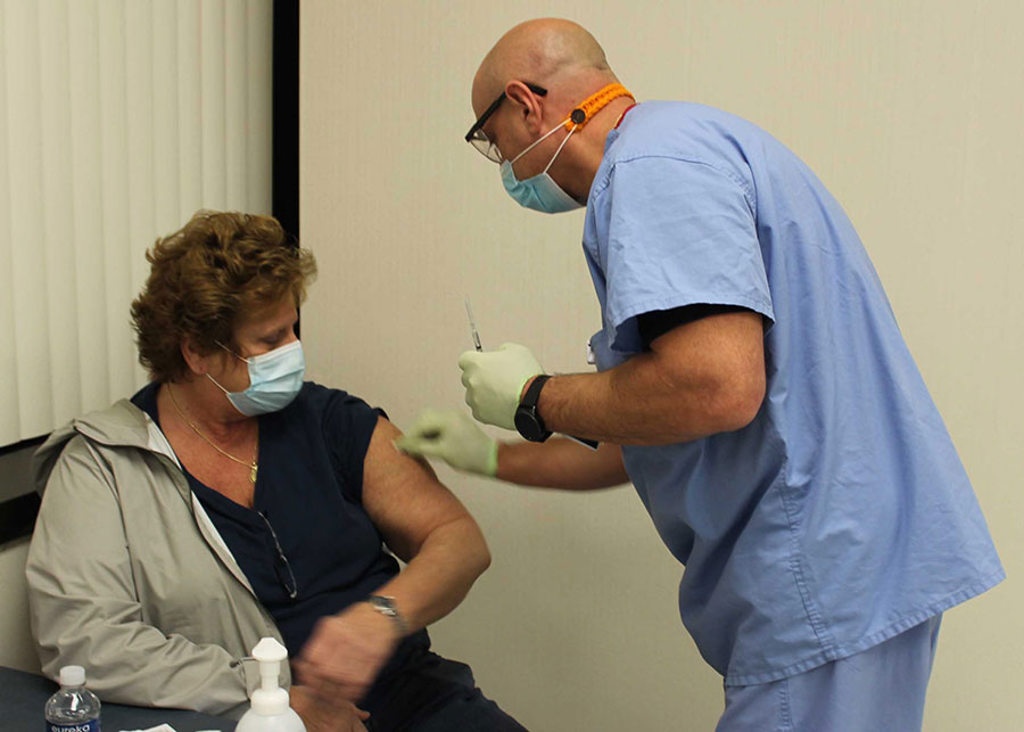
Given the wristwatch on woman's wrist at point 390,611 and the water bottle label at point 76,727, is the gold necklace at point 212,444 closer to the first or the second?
the wristwatch on woman's wrist at point 390,611

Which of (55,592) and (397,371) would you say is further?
(397,371)

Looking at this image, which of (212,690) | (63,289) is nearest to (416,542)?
(212,690)

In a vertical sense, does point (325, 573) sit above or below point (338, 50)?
below

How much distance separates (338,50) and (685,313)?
139 cm

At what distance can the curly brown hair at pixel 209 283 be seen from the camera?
1.74 meters

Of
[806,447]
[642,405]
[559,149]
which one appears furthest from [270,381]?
[806,447]

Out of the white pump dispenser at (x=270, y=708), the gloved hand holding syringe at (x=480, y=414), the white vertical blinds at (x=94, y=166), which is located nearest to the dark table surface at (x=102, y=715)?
the white pump dispenser at (x=270, y=708)

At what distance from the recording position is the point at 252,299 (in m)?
1.75

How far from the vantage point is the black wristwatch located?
4.50 feet

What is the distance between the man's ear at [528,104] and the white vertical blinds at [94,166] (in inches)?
35.6

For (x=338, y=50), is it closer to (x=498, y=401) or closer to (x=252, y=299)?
(x=252, y=299)

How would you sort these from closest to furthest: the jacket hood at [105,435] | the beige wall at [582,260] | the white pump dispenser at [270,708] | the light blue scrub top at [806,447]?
1. the white pump dispenser at [270,708]
2. the light blue scrub top at [806,447]
3. the jacket hood at [105,435]
4. the beige wall at [582,260]

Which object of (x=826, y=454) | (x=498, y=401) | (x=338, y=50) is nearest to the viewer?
(x=826, y=454)

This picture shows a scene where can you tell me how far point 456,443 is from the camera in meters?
1.79
